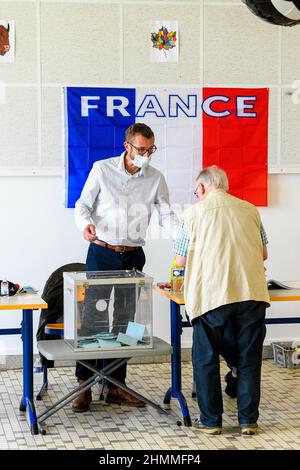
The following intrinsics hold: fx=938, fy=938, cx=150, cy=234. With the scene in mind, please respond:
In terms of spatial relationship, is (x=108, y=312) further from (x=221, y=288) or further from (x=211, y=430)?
(x=211, y=430)

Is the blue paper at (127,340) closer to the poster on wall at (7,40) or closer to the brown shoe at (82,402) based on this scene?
the brown shoe at (82,402)

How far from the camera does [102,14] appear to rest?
6516 mm

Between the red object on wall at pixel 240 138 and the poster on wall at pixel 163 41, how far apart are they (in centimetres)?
39

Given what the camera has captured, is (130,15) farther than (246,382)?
Yes

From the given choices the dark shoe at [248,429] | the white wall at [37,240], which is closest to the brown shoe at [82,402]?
the dark shoe at [248,429]

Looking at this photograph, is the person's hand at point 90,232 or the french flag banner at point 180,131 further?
the french flag banner at point 180,131

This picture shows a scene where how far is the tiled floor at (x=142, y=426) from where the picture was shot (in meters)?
4.80

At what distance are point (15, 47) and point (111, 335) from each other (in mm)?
2373

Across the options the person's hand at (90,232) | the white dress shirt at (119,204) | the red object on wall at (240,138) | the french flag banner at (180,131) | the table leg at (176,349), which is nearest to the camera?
the person's hand at (90,232)

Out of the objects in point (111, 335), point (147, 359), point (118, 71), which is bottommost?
point (147, 359)

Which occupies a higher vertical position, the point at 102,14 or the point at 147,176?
the point at 102,14

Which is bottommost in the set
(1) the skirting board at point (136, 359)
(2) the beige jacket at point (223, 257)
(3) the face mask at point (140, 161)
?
(1) the skirting board at point (136, 359)
